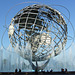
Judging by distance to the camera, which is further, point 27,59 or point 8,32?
point 8,32

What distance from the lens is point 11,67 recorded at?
51.5 feet

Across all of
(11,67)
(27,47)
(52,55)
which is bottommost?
(11,67)

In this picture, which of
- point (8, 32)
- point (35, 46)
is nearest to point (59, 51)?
point (35, 46)

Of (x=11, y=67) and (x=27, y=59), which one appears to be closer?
(x=27, y=59)

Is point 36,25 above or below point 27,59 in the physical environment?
above

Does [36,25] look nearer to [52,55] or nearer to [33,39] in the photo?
[33,39]

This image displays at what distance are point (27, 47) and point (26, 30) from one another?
1.74 meters

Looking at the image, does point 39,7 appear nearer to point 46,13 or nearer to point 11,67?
point 46,13

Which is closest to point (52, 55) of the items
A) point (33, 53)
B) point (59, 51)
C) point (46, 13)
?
point (59, 51)

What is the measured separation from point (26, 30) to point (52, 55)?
3.68 meters

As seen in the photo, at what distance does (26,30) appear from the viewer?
1472 centimetres

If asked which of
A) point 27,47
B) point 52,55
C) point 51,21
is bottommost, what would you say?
point 52,55

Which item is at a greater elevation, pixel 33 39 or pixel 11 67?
pixel 33 39

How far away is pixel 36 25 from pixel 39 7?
1940 millimetres
